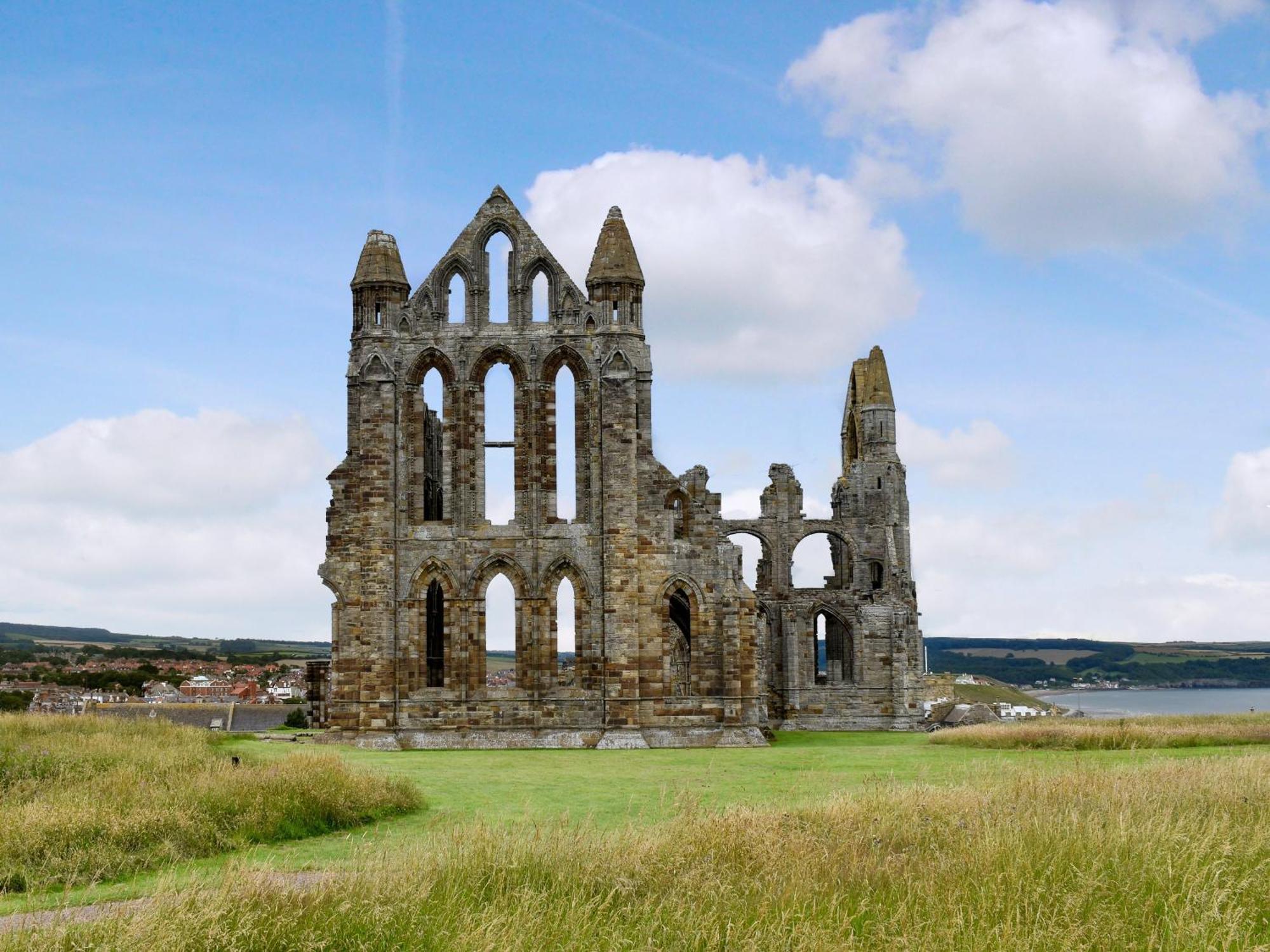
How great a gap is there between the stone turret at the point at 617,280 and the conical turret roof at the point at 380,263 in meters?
4.78

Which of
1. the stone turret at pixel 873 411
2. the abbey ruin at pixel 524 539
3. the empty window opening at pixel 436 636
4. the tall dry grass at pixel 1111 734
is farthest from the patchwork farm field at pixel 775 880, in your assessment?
the stone turret at pixel 873 411

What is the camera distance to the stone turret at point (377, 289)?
3472cm

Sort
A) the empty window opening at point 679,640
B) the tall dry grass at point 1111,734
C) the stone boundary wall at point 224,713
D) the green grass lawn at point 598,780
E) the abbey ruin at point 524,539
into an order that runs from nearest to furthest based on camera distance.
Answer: the green grass lawn at point 598,780
the tall dry grass at point 1111,734
the abbey ruin at point 524,539
the empty window opening at point 679,640
the stone boundary wall at point 224,713

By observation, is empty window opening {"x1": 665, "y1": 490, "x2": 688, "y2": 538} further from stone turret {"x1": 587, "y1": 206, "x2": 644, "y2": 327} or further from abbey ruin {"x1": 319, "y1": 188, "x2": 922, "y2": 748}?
stone turret {"x1": 587, "y1": 206, "x2": 644, "y2": 327}

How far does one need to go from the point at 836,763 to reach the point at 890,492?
800 inches

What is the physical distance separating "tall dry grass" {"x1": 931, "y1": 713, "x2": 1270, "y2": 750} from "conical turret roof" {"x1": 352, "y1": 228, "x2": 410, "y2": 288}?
17.2 metres

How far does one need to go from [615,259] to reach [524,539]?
732 centimetres

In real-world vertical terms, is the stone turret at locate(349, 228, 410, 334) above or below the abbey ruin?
above

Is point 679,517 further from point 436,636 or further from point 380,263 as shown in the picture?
point 380,263

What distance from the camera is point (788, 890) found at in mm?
11859

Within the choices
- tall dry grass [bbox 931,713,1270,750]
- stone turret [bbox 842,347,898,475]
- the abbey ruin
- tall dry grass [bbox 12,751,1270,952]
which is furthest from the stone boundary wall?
tall dry grass [bbox 12,751,1270,952]

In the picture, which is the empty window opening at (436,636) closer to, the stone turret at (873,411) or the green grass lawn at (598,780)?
the green grass lawn at (598,780)

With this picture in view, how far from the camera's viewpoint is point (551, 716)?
111 ft

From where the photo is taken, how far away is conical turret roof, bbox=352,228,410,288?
114 ft
